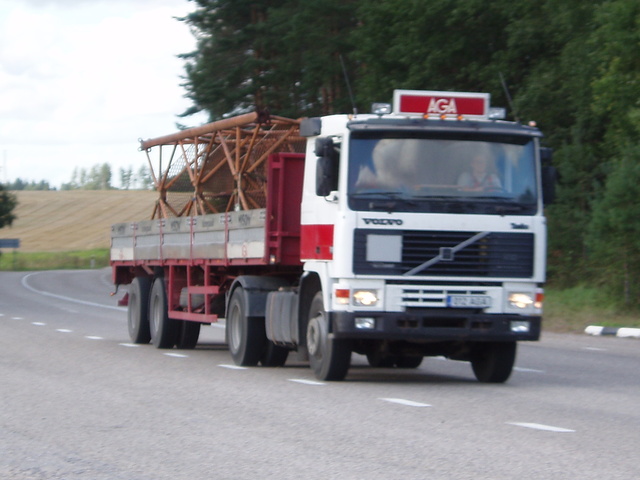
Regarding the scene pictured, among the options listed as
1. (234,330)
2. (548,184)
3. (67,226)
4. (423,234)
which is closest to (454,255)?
(423,234)

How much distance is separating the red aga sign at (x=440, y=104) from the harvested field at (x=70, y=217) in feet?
281

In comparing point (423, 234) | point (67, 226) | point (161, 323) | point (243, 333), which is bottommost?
point (161, 323)

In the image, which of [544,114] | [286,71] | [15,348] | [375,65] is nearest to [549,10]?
[544,114]

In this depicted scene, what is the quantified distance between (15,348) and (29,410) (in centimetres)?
821

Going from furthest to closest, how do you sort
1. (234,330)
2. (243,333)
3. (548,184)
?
(234,330) < (243,333) < (548,184)

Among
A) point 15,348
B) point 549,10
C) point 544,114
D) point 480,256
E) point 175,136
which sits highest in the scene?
point 549,10

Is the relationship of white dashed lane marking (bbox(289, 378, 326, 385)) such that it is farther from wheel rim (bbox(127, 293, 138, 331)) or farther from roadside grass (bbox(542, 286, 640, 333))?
roadside grass (bbox(542, 286, 640, 333))

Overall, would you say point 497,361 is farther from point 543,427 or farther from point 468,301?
point 543,427

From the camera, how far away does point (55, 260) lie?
3757 inches

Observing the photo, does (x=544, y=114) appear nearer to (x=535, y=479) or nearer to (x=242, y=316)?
(x=242, y=316)

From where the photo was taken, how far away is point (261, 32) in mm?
46719

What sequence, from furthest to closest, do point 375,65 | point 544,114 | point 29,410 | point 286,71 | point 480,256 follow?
point 286,71
point 375,65
point 544,114
point 480,256
point 29,410

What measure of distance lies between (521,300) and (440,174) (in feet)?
5.03

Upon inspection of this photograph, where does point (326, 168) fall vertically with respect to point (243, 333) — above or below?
above
